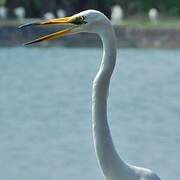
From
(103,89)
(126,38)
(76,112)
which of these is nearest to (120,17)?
(126,38)

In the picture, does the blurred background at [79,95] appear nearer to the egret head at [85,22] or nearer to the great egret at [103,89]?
the great egret at [103,89]

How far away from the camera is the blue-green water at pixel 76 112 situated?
10.3 meters

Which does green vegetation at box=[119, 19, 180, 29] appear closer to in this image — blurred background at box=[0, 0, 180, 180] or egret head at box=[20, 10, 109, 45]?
blurred background at box=[0, 0, 180, 180]

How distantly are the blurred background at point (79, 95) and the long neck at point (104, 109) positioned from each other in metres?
4.88

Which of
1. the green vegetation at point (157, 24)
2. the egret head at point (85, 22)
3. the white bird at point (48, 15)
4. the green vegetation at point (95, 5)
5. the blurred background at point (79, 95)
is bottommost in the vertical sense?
the green vegetation at point (95, 5)

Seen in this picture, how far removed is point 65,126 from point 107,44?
28.7 ft

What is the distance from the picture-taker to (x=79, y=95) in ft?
54.6

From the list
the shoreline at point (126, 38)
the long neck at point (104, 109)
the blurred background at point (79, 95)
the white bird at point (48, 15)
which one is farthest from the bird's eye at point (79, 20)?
the white bird at point (48, 15)

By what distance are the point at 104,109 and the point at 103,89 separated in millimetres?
93

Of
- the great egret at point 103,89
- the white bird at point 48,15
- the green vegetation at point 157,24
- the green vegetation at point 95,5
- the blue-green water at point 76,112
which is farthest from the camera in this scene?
the green vegetation at point 95,5

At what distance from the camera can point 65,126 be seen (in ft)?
43.0

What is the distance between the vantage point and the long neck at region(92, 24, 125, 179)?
172 inches

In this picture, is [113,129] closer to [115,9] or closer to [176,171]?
[176,171]

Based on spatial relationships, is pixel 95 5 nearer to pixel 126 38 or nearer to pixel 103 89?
pixel 126 38
